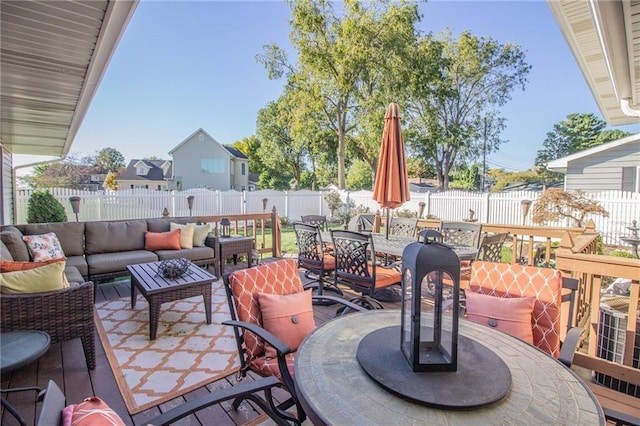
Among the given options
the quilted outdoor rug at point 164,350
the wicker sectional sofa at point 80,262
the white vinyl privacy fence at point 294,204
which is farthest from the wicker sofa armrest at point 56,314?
the white vinyl privacy fence at point 294,204

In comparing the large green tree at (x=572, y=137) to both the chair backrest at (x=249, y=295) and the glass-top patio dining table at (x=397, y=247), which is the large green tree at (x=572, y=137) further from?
the chair backrest at (x=249, y=295)

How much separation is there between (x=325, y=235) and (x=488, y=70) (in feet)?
53.6

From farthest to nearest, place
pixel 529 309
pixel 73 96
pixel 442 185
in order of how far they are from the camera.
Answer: pixel 442 185 → pixel 73 96 → pixel 529 309

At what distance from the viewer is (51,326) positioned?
2.49m

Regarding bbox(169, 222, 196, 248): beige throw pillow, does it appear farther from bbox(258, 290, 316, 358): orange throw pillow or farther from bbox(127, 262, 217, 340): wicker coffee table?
bbox(258, 290, 316, 358): orange throw pillow

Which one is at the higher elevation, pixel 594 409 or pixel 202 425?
pixel 594 409

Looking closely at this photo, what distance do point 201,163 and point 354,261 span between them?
814 inches

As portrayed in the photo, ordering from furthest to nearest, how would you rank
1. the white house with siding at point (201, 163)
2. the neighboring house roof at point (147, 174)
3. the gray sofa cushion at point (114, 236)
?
1. the neighboring house roof at point (147, 174)
2. the white house with siding at point (201, 163)
3. the gray sofa cushion at point (114, 236)

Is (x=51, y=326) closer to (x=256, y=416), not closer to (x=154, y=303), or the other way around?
(x=154, y=303)

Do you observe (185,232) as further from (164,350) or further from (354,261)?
(354,261)

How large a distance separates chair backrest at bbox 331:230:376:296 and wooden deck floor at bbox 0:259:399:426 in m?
1.47

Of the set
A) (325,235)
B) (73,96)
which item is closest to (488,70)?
(325,235)

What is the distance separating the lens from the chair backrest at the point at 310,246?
399 centimetres

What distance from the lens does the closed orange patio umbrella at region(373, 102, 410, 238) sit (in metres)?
3.77
